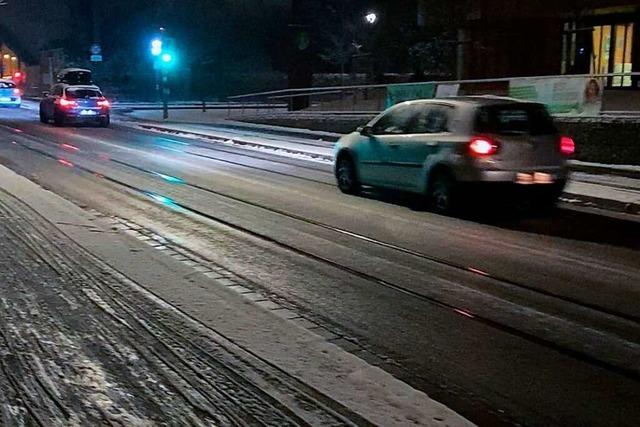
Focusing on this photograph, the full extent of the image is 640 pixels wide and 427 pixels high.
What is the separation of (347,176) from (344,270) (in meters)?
6.01

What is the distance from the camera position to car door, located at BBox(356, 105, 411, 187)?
43.6 ft

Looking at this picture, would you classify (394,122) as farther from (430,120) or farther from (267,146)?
(267,146)

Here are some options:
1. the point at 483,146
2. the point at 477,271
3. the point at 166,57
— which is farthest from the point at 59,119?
the point at 477,271

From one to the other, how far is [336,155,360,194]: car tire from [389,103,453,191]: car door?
121cm

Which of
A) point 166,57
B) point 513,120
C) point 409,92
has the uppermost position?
point 166,57

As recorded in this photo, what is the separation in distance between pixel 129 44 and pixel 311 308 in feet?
194

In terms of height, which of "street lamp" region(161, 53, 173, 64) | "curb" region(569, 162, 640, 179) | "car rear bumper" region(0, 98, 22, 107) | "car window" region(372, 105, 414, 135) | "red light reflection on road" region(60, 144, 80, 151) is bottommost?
"red light reflection on road" region(60, 144, 80, 151)

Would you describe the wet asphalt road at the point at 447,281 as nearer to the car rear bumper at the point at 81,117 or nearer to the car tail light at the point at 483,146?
the car tail light at the point at 483,146

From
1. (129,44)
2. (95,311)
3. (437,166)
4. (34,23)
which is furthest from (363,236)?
(34,23)

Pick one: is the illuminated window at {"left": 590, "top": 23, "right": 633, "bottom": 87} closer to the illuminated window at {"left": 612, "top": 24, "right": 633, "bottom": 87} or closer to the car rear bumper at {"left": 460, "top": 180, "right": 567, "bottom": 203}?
the illuminated window at {"left": 612, "top": 24, "right": 633, "bottom": 87}

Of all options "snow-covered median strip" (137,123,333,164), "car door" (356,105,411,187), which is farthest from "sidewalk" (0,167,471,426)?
"snow-covered median strip" (137,123,333,164)

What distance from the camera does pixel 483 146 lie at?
11.7m

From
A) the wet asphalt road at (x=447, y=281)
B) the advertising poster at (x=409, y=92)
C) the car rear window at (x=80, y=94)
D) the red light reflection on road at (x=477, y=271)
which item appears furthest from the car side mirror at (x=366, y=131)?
the car rear window at (x=80, y=94)

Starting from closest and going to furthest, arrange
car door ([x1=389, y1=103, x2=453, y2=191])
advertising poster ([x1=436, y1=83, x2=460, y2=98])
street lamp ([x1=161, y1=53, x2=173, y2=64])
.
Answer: car door ([x1=389, y1=103, x2=453, y2=191]), advertising poster ([x1=436, y1=83, x2=460, y2=98]), street lamp ([x1=161, y1=53, x2=173, y2=64])
